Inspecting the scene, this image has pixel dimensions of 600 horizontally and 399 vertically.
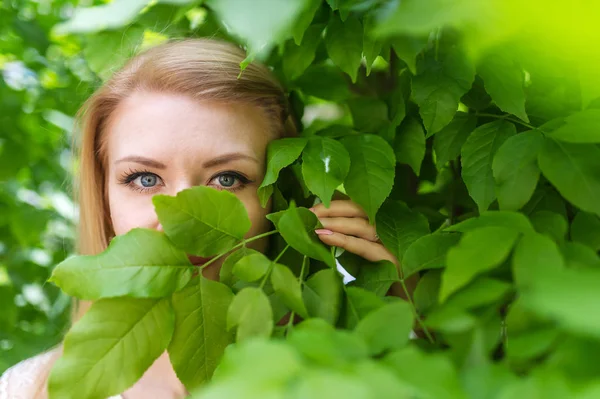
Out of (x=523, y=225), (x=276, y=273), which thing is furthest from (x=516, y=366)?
(x=276, y=273)

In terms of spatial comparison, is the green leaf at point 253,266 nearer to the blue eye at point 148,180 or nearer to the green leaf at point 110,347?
the green leaf at point 110,347

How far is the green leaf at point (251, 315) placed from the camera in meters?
0.50

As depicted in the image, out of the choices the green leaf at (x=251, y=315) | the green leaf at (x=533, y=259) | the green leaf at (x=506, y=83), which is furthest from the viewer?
the green leaf at (x=506, y=83)

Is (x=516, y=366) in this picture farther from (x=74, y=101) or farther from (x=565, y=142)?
(x=74, y=101)

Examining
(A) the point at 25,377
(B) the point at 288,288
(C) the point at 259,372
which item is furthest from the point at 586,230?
(A) the point at 25,377

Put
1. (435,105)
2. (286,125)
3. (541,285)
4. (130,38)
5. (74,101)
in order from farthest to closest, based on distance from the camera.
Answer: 1. (74,101)
2. (286,125)
3. (130,38)
4. (435,105)
5. (541,285)

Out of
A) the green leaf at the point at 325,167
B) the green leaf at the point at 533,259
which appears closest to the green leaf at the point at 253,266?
the green leaf at the point at 325,167

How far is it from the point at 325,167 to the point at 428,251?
7.1 inches

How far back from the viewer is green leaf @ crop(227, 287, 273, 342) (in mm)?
499

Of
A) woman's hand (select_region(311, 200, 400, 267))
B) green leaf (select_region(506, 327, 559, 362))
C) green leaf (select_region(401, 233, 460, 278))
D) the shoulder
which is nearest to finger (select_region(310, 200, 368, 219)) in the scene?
woman's hand (select_region(311, 200, 400, 267))

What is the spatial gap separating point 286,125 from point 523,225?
71 centimetres

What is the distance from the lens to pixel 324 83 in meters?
0.96

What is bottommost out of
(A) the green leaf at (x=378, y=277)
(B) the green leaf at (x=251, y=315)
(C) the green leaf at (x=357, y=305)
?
(A) the green leaf at (x=378, y=277)

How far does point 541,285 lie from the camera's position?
0.31m
